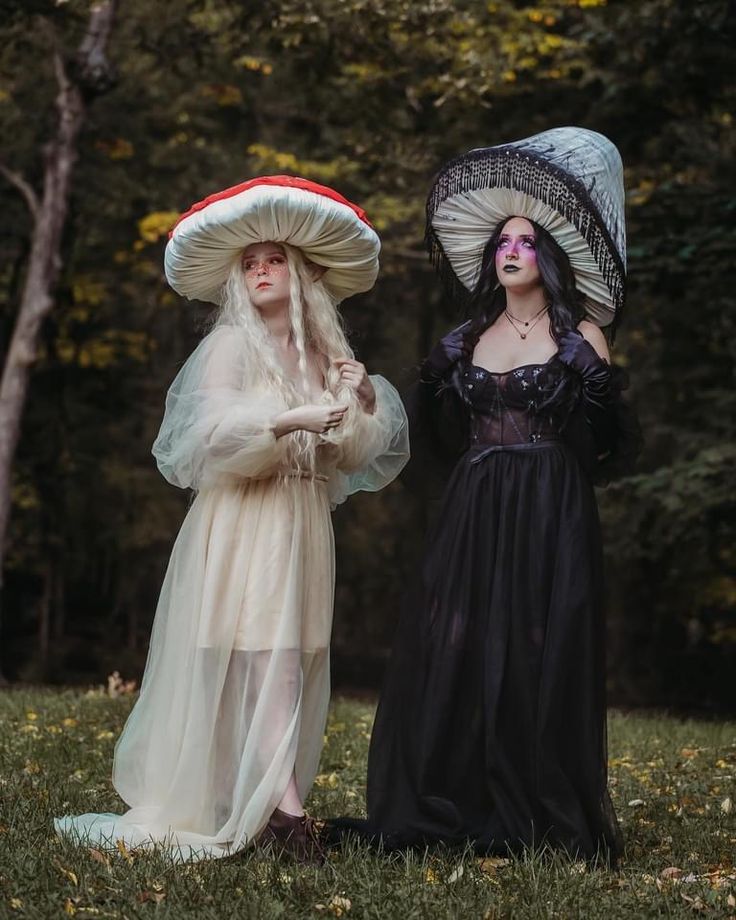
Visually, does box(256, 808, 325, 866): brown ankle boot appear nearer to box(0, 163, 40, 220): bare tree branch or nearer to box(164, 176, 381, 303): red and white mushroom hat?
box(164, 176, 381, 303): red and white mushroom hat

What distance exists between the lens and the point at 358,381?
4855mm

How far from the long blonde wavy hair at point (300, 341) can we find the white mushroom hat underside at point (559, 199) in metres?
0.66

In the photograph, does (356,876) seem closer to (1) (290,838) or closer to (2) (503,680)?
(1) (290,838)

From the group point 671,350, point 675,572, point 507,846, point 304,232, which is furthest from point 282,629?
point 675,572

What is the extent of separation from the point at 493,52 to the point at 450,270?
26.5 feet

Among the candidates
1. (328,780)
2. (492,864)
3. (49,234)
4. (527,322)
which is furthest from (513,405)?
(49,234)

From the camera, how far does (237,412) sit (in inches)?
182

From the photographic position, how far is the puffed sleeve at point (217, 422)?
4594mm

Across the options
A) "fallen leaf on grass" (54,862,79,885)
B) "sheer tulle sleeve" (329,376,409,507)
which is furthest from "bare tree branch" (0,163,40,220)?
"fallen leaf on grass" (54,862,79,885)

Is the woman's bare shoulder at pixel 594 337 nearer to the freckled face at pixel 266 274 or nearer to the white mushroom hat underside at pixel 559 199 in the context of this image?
the white mushroom hat underside at pixel 559 199

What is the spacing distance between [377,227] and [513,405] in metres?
9.43

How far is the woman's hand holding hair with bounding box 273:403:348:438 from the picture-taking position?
4543mm

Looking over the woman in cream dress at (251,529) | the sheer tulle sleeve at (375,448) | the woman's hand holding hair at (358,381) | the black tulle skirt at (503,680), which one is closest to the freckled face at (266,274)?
the woman in cream dress at (251,529)

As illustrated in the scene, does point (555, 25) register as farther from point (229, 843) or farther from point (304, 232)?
point (229, 843)
